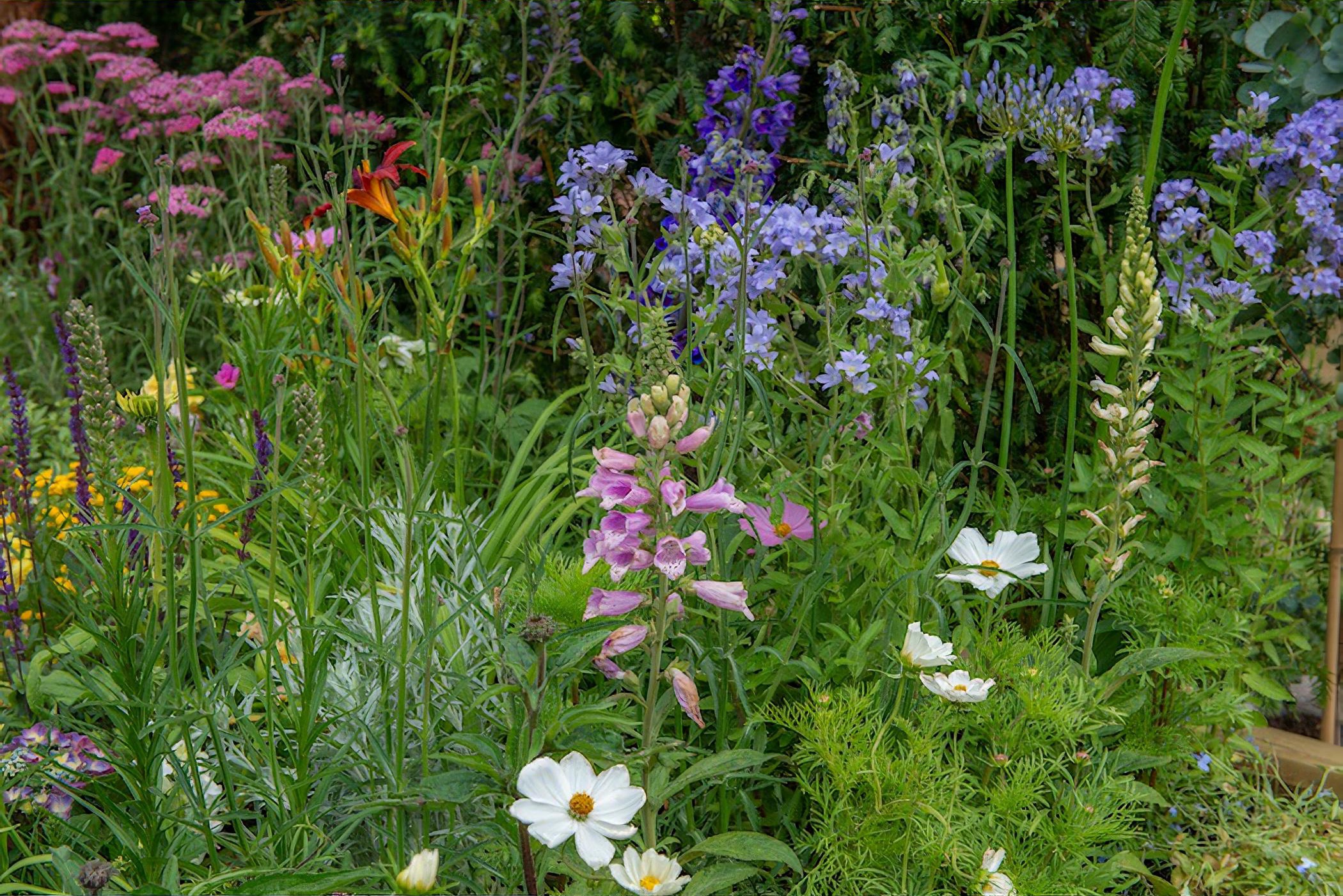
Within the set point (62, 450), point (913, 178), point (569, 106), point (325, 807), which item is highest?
point (913, 178)

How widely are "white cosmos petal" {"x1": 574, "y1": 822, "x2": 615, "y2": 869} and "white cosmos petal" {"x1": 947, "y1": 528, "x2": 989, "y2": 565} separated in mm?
844

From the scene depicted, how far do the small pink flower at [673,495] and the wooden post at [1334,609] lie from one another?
1.90 m

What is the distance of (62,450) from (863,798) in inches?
112

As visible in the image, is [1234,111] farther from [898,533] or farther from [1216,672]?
[898,533]

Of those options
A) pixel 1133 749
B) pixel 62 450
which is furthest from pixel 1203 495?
pixel 62 450

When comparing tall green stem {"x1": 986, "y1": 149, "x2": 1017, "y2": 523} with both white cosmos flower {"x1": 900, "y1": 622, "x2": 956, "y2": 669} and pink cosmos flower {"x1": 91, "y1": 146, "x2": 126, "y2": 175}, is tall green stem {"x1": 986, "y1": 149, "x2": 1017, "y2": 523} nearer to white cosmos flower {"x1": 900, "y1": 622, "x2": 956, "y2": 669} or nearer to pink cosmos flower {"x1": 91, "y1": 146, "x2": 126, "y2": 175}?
white cosmos flower {"x1": 900, "y1": 622, "x2": 956, "y2": 669}

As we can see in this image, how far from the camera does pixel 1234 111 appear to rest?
2.85 metres

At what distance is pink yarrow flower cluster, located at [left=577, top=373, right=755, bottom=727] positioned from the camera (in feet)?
4.81

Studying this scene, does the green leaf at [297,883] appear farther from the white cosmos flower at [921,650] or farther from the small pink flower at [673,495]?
the white cosmos flower at [921,650]

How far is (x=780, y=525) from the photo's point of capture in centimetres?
201

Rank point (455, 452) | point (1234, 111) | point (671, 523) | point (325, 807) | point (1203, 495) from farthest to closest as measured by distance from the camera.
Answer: point (1234, 111) → point (455, 452) → point (1203, 495) → point (325, 807) → point (671, 523)

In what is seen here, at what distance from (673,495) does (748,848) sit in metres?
0.52

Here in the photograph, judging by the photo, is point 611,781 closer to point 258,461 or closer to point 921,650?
point 921,650

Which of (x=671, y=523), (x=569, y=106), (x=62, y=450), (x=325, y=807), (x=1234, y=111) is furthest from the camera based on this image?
(x=62, y=450)
